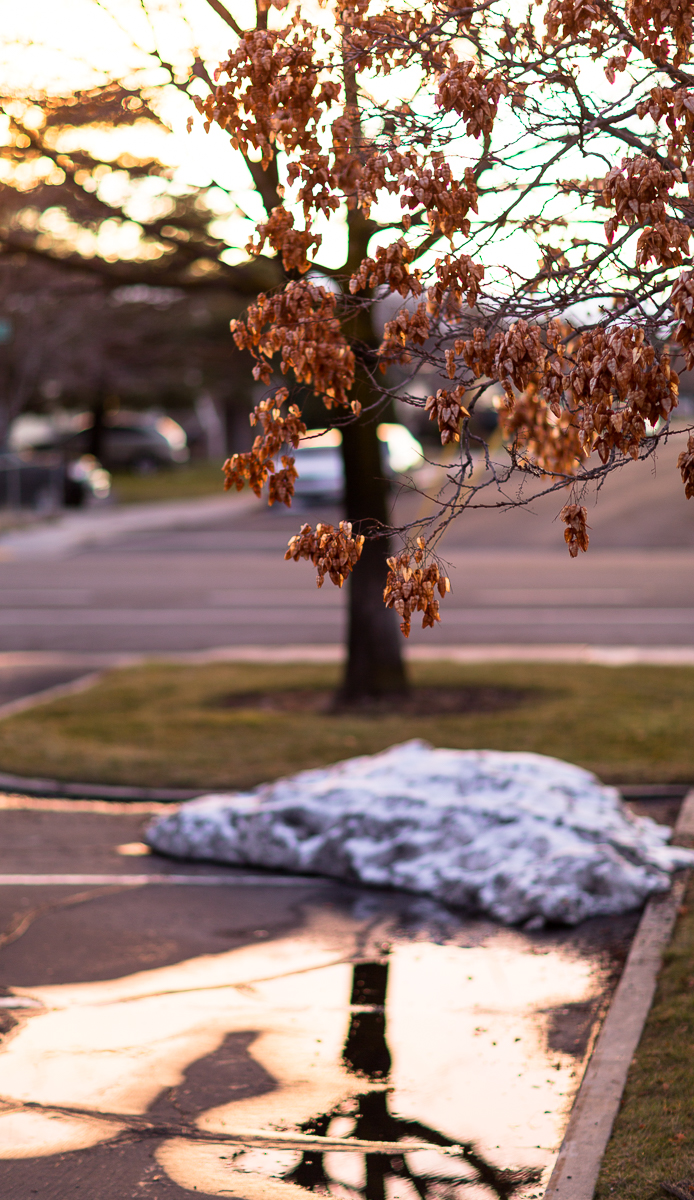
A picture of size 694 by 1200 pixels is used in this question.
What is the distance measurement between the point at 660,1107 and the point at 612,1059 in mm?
421

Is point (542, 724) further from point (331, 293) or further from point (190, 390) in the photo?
point (190, 390)

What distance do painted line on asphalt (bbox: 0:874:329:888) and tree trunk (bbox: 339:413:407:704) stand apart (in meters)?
4.07

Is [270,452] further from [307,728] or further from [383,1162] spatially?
[307,728]

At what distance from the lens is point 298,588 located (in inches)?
815

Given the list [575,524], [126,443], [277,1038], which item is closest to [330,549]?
[575,524]

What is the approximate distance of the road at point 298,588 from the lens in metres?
16.0

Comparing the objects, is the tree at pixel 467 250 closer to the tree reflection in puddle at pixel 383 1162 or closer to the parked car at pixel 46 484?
the tree reflection in puddle at pixel 383 1162

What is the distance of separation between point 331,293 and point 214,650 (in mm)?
11019

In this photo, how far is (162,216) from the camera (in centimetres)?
1115

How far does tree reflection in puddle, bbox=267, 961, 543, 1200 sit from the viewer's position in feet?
13.3

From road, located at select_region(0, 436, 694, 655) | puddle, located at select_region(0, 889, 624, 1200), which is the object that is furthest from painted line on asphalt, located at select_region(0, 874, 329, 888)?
road, located at select_region(0, 436, 694, 655)

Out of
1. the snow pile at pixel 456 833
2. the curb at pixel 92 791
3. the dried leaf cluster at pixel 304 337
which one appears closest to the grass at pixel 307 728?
the curb at pixel 92 791

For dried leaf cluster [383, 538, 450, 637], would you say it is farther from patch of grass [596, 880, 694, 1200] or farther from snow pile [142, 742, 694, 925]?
snow pile [142, 742, 694, 925]

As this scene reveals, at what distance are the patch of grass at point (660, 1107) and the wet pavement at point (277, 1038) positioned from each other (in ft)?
0.79
